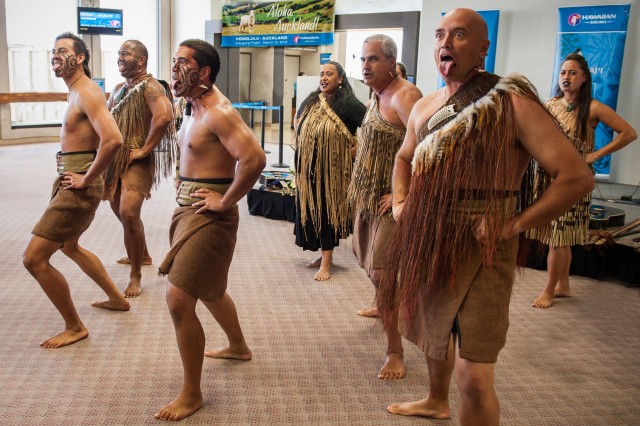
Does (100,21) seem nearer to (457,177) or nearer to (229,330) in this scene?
(229,330)

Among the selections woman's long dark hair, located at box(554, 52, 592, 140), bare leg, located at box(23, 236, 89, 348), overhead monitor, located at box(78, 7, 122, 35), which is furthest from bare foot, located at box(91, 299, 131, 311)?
overhead monitor, located at box(78, 7, 122, 35)

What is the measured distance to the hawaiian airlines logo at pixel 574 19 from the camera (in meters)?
7.92

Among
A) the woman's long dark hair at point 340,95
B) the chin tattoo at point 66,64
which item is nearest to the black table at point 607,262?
the woman's long dark hair at point 340,95

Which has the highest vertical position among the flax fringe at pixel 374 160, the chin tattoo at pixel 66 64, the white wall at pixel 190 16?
the white wall at pixel 190 16

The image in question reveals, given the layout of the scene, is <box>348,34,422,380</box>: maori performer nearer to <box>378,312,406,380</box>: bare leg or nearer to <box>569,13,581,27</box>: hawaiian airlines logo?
<box>378,312,406,380</box>: bare leg

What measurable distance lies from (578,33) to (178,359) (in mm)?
6957

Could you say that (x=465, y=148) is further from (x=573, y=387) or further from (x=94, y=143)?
(x=94, y=143)

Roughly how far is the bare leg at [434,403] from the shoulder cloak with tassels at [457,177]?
1.91 ft

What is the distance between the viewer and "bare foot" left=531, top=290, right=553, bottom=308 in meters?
3.89

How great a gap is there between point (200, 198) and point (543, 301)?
242cm

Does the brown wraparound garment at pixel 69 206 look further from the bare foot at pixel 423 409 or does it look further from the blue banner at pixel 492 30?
the blue banner at pixel 492 30

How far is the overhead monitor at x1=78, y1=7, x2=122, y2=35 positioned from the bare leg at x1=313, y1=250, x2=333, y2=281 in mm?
8042

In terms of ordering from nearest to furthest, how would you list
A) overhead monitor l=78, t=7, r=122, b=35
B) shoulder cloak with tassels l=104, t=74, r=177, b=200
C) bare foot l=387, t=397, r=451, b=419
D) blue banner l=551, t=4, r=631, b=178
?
bare foot l=387, t=397, r=451, b=419 → shoulder cloak with tassels l=104, t=74, r=177, b=200 → blue banner l=551, t=4, r=631, b=178 → overhead monitor l=78, t=7, r=122, b=35

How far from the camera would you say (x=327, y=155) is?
13.8 feet
